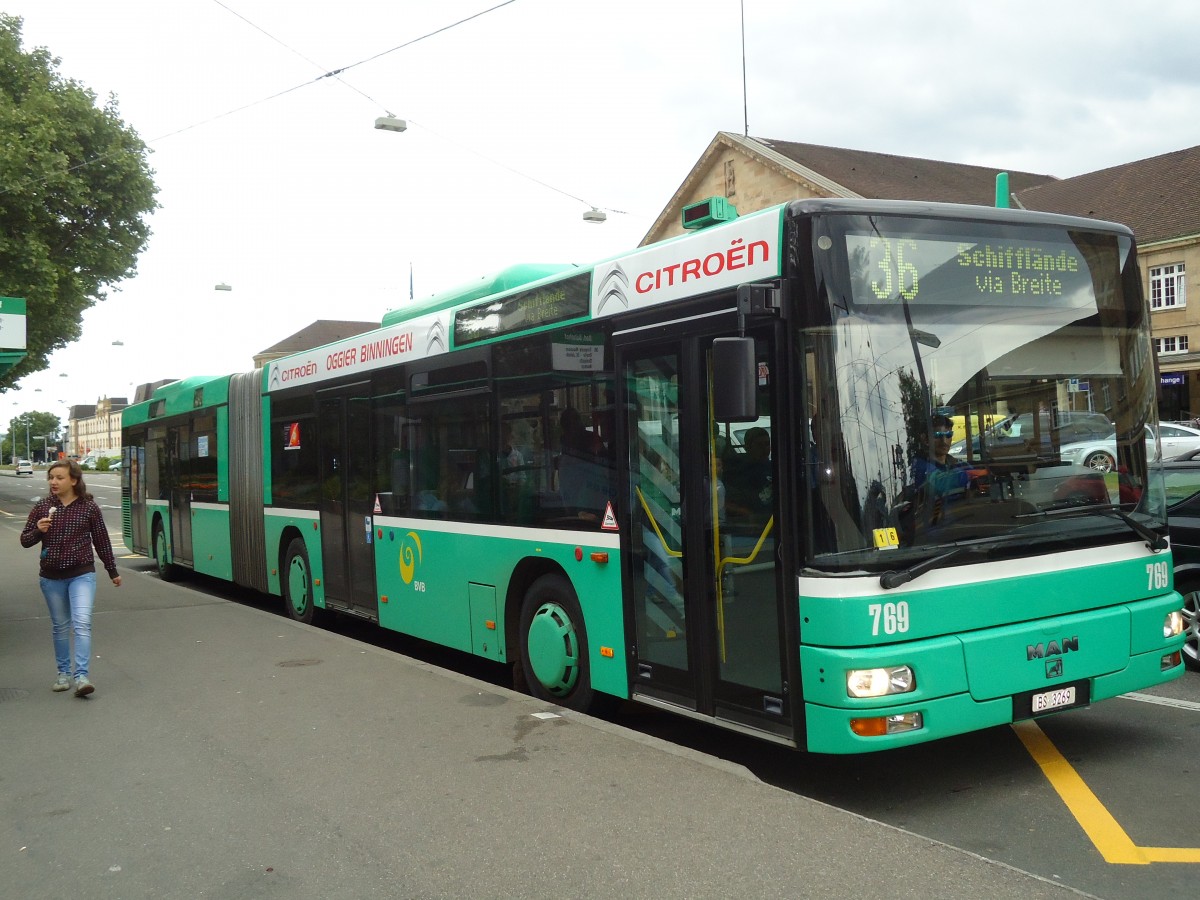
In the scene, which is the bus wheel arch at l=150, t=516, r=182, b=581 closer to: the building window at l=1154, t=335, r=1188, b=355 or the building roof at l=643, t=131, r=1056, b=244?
the building roof at l=643, t=131, r=1056, b=244

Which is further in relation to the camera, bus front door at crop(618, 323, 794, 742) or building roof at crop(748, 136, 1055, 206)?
building roof at crop(748, 136, 1055, 206)

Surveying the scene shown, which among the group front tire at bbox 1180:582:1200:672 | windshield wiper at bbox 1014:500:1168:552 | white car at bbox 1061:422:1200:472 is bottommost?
front tire at bbox 1180:582:1200:672

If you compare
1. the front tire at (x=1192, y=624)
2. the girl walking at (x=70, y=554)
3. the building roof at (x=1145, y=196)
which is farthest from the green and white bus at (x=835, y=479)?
the building roof at (x=1145, y=196)

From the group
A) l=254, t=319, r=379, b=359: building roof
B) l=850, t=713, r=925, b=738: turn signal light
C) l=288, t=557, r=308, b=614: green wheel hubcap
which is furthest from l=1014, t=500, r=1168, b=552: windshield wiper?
l=254, t=319, r=379, b=359: building roof

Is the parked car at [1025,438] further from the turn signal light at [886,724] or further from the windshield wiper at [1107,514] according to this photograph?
the turn signal light at [886,724]

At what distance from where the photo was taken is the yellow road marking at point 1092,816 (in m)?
4.57

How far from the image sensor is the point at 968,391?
527 centimetres

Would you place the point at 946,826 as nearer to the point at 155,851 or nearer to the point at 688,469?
the point at 688,469

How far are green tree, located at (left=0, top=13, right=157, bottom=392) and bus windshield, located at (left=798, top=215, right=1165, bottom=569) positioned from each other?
25394 mm

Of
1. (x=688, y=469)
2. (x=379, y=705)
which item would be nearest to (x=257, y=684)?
(x=379, y=705)

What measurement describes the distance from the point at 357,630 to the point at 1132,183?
1734 inches

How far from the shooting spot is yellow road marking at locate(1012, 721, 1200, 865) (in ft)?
15.0

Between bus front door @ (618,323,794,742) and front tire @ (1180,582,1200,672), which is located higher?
bus front door @ (618,323,794,742)

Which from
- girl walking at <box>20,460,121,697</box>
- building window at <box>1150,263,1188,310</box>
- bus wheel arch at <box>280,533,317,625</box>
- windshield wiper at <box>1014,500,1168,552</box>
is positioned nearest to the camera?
windshield wiper at <box>1014,500,1168,552</box>
